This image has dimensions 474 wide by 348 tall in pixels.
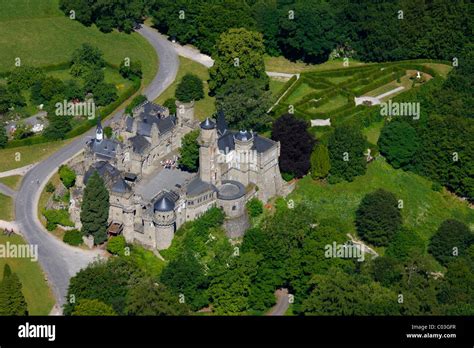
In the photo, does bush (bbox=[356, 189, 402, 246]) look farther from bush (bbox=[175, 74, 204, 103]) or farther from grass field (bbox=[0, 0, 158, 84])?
grass field (bbox=[0, 0, 158, 84])

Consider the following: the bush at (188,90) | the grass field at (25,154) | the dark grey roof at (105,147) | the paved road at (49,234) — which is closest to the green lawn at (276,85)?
the bush at (188,90)

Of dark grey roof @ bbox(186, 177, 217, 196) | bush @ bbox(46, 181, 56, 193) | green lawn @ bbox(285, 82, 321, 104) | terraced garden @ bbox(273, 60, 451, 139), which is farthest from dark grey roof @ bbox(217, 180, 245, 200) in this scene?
green lawn @ bbox(285, 82, 321, 104)

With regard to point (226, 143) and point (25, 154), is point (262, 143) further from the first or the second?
point (25, 154)

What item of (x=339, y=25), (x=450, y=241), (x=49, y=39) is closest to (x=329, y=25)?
(x=339, y=25)

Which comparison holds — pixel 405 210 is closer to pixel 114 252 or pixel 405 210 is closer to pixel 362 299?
pixel 362 299

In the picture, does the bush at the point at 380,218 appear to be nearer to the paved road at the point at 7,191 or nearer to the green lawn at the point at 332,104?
the green lawn at the point at 332,104
